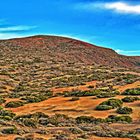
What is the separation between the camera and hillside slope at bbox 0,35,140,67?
87625mm

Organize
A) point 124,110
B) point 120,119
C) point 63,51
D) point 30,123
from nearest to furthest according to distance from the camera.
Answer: point 30,123, point 120,119, point 124,110, point 63,51

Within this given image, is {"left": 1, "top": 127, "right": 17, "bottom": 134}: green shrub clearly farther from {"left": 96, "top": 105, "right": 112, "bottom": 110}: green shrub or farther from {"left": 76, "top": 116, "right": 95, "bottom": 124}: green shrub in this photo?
{"left": 96, "top": 105, "right": 112, "bottom": 110}: green shrub

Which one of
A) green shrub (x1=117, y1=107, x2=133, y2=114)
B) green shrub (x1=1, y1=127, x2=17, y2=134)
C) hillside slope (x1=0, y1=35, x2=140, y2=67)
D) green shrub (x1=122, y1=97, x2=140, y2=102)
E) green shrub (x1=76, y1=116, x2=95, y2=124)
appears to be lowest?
green shrub (x1=1, y1=127, x2=17, y2=134)

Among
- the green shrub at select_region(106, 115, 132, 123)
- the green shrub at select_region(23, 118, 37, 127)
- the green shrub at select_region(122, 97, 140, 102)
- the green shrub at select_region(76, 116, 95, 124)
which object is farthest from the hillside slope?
the green shrub at select_region(23, 118, 37, 127)

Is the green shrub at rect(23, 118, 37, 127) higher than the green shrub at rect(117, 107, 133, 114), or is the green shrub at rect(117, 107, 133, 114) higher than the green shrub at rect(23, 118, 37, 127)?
the green shrub at rect(117, 107, 133, 114)

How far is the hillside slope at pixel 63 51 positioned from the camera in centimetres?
8762

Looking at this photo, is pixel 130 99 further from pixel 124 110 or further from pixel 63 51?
pixel 63 51

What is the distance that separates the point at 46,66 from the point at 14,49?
77.5 feet

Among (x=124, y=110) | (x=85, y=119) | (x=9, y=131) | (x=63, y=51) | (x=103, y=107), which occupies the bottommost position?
(x=9, y=131)

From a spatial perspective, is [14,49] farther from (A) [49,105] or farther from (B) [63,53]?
(A) [49,105]

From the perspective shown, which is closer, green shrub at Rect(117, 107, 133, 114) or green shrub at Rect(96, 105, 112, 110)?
green shrub at Rect(117, 107, 133, 114)

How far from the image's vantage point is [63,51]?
95.1 m

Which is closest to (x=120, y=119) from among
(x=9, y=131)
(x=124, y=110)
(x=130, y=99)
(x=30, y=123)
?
(x=124, y=110)

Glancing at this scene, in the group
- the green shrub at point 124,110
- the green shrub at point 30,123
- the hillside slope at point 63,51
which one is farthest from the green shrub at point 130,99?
the hillside slope at point 63,51
